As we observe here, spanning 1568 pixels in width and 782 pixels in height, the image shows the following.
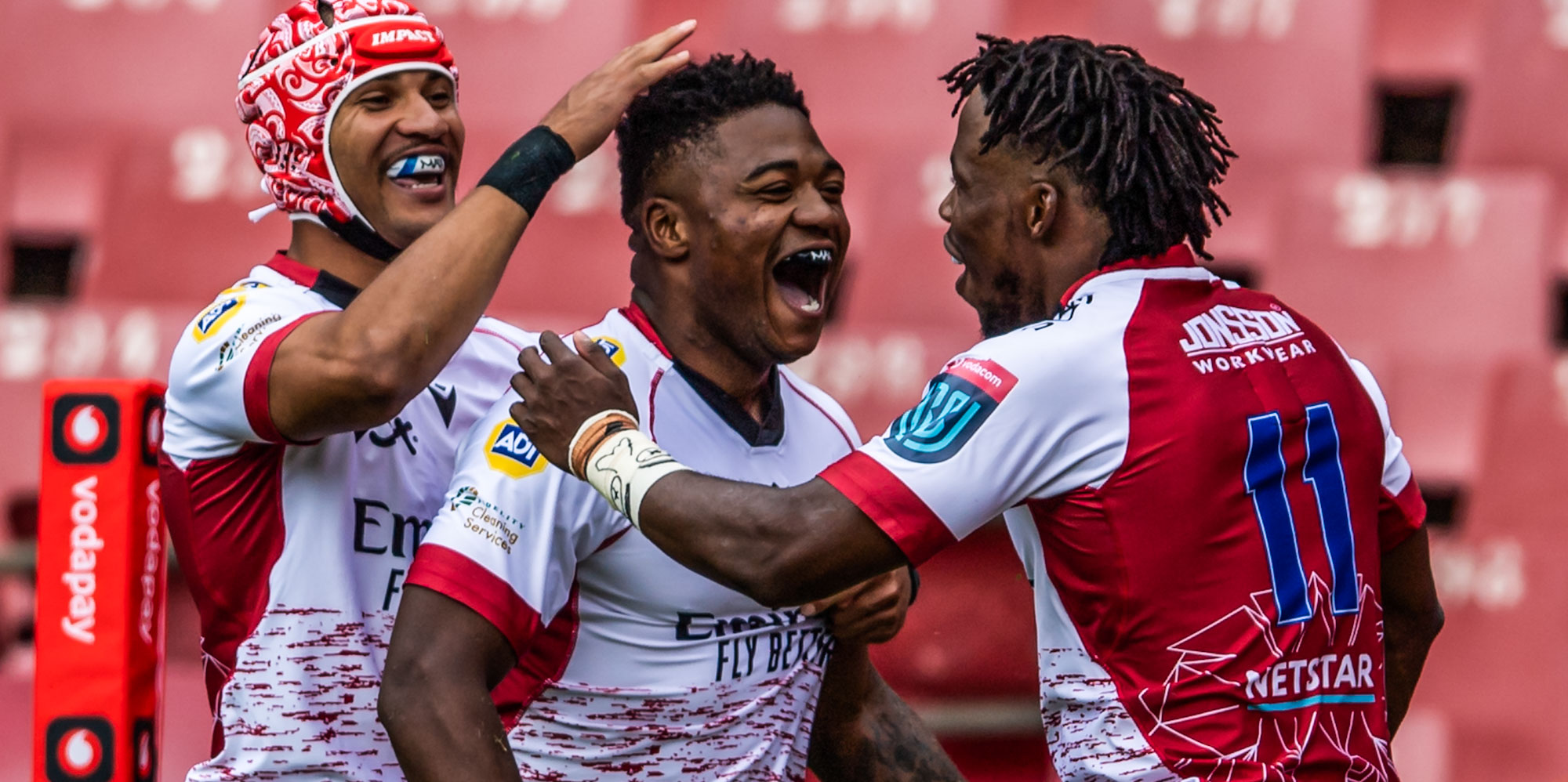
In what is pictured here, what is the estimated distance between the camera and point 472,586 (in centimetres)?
213

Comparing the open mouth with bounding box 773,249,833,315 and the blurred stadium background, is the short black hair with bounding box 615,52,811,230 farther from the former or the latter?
the blurred stadium background

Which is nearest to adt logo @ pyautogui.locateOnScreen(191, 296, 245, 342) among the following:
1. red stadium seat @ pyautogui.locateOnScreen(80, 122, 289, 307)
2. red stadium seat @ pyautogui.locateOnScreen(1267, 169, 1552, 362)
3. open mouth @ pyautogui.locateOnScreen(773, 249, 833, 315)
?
open mouth @ pyautogui.locateOnScreen(773, 249, 833, 315)

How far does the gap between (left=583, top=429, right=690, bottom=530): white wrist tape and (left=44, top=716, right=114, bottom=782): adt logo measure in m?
0.95

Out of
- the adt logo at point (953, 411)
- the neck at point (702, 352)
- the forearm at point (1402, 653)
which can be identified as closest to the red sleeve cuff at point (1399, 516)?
the forearm at point (1402, 653)

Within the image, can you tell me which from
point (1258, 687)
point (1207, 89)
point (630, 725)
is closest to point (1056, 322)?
point (1258, 687)

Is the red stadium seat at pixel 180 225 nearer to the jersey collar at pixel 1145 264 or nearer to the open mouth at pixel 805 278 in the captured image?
the open mouth at pixel 805 278

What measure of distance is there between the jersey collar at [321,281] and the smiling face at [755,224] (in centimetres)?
50

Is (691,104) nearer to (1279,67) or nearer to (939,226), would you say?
(939,226)

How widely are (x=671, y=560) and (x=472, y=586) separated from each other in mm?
328

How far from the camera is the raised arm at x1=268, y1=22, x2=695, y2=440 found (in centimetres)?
214

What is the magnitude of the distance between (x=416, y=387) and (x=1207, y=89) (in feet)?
13.9

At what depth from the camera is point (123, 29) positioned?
577 centimetres

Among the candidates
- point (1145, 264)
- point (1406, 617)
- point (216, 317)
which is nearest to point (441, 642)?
point (216, 317)

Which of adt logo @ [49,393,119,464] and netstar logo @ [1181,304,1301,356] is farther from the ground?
netstar logo @ [1181,304,1301,356]
